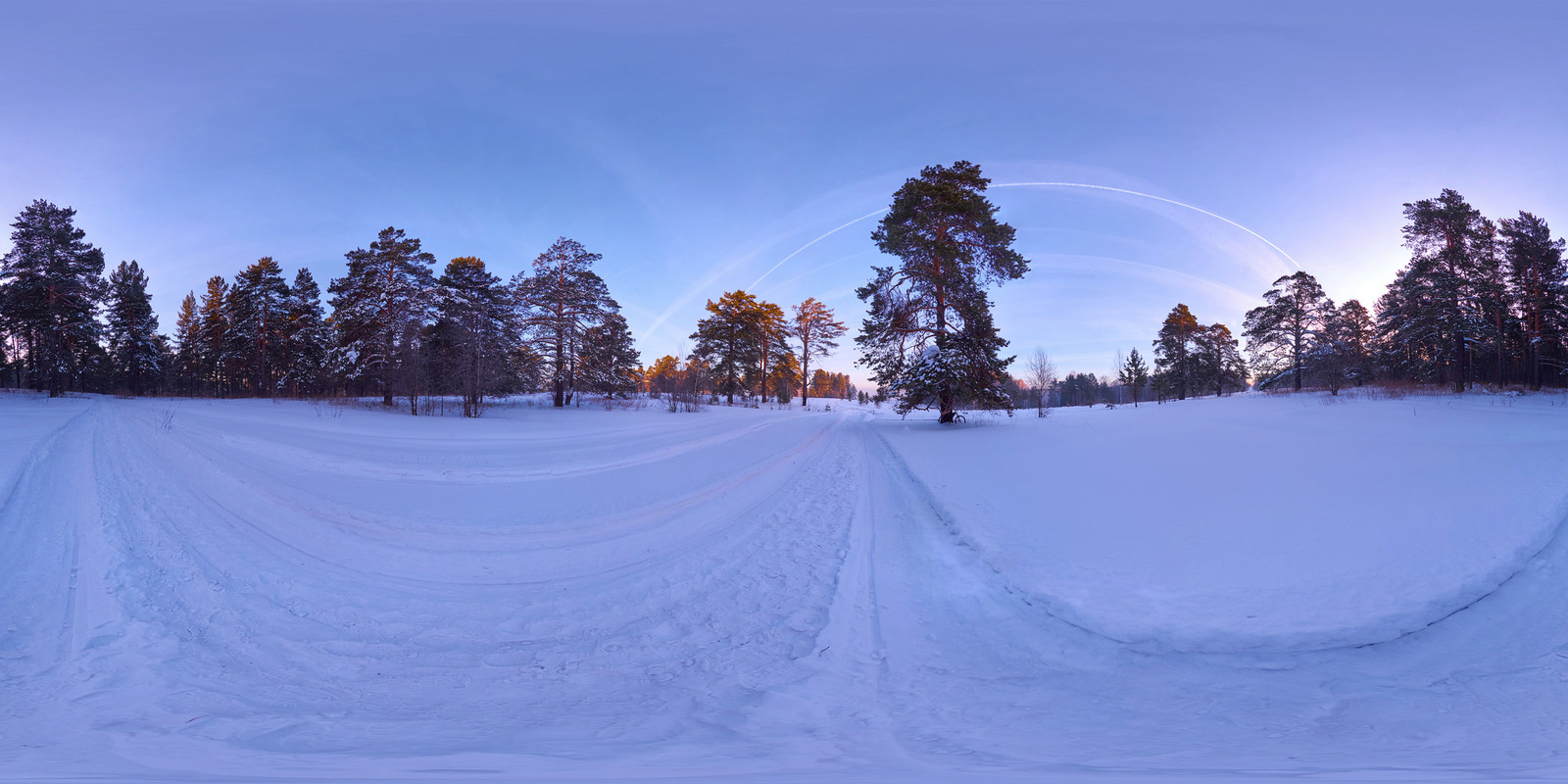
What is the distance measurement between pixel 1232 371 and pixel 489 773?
193 feet

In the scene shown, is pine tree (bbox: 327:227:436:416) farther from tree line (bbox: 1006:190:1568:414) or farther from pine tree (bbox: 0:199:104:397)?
tree line (bbox: 1006:190:1568:414)

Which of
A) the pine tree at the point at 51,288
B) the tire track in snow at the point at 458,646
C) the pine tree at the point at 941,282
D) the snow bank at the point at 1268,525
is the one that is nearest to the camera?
the tire track in snow at the point at 458,646

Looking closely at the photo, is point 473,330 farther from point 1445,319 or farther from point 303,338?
point 1445,319

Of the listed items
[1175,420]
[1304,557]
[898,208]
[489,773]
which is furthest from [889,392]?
[489,773]

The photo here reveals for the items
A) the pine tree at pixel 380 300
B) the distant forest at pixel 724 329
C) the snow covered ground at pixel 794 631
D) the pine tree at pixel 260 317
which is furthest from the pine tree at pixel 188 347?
the snow covered ground at pixel 794 631

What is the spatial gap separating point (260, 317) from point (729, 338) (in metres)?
33.4

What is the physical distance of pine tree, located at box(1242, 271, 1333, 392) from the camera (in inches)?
1366

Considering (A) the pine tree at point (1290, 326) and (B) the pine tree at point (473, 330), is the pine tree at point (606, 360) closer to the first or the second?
(B) the pine tree at point (473, 330)

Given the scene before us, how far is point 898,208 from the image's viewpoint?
60.3 ft

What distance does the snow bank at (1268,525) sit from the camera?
363 cm

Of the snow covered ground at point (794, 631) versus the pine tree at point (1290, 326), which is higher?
the pine tree at point (1290, 326)

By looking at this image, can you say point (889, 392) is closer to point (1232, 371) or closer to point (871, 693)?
point (871, 693)

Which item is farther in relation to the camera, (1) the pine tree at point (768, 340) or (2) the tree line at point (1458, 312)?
(1) the pine tree at point (768, 340)

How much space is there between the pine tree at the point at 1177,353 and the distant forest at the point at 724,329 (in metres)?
0.16
